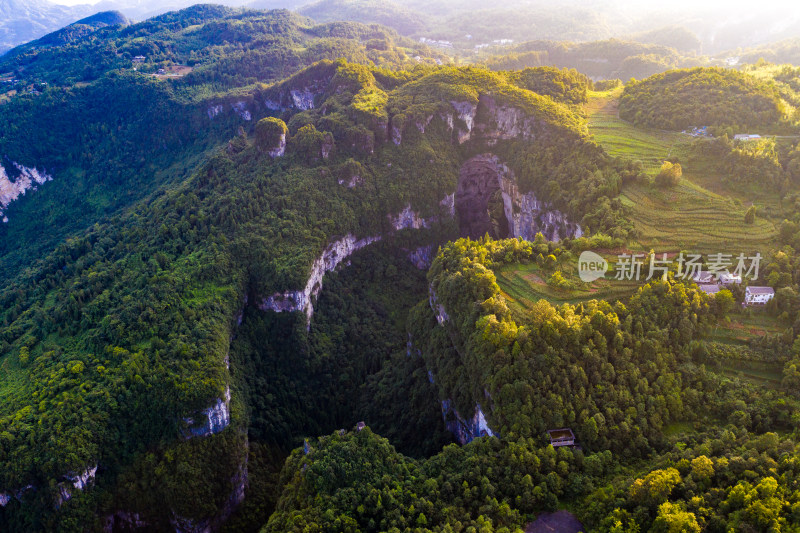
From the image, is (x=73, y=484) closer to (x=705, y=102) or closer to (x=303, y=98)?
(x=303, y=98)

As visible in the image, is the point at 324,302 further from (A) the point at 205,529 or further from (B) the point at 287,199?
(A) the point at 205,529

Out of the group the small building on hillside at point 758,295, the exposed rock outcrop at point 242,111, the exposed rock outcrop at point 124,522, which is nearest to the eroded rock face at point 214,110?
the exposed rock outcrop at point 242,111

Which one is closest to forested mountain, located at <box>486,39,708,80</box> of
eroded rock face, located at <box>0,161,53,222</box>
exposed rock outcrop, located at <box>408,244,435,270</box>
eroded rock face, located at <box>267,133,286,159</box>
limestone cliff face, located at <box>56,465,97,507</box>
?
exposed rock outcrop, located at <box>408,244,435,270</box>

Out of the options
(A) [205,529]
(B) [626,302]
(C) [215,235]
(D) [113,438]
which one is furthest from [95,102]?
(B) [626,302]

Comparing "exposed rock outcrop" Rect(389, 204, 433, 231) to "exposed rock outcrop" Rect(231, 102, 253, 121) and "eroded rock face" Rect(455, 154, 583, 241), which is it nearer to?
"eroded rock face" Rect(455, 154, 583, 241)

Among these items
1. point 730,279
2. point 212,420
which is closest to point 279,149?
point 212,420

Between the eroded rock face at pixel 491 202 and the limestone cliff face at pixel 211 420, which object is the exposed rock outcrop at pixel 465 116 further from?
the limestone cliff face at pixel 211 420
